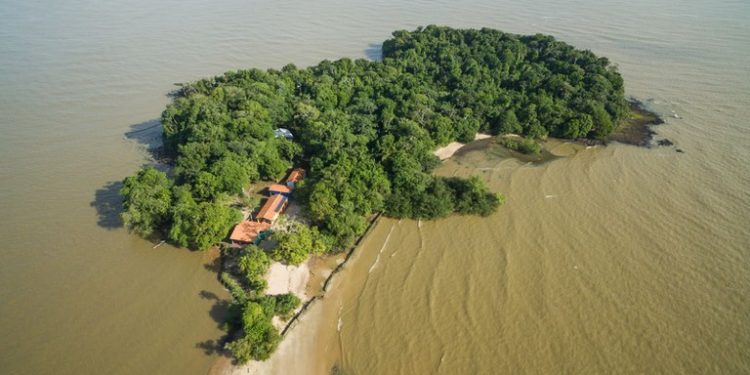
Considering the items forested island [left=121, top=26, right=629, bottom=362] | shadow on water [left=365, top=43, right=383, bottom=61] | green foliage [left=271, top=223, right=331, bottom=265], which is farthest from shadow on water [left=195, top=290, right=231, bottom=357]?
shadow on water [left=365, top=43, right=383, bottom=61]

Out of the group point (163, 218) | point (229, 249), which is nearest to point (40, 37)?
point (163, 218)

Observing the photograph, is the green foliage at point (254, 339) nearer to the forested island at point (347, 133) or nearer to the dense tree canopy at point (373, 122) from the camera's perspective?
the forested island at point (347, 133)

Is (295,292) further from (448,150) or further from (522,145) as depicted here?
(522,145)

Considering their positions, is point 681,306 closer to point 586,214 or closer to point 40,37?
point 586,214

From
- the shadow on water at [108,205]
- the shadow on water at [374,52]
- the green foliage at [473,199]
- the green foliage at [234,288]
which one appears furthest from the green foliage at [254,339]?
the shadow on water at [374,52]

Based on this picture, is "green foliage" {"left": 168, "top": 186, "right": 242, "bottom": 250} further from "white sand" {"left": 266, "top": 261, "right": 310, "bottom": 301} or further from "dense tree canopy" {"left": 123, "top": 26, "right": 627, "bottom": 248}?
"white sand" {"left": 266, "top": 261, "right": 310, "bottom": 301}

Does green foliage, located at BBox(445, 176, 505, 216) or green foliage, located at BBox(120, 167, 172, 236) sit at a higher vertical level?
green foliage, located at BBox(120, 167, 172, 236)

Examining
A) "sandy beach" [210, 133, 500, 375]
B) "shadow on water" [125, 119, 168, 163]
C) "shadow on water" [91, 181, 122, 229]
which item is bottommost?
"sandy beach" [210, 133, 500, 375]
